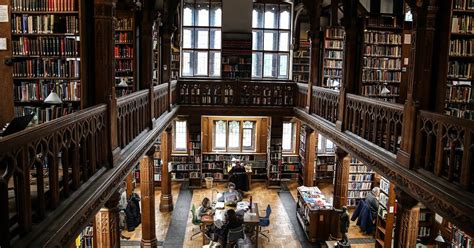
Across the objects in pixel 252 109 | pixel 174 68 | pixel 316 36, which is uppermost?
pixel 316 36

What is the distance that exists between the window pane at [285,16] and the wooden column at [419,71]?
963 centimetres

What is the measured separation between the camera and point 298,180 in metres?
14.3

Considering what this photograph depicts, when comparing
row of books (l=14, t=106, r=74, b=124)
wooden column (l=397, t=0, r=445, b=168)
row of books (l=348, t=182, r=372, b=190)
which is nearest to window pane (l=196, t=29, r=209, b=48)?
row of books (l=348, t=182, r=372, b=190)

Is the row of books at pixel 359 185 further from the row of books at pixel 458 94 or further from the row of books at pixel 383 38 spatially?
the row of books at pixel 458 94

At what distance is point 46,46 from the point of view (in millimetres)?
5711

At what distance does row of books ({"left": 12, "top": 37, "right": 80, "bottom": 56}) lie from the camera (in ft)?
18.5

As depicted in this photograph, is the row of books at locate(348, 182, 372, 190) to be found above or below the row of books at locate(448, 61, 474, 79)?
below

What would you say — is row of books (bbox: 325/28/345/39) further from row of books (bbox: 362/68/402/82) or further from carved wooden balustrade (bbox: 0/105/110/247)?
carved wooden balustrade (bbox: 0/105/110/247)

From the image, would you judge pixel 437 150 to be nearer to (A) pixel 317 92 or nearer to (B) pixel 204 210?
(A) pixel 317 92

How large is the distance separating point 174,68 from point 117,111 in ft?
28.9

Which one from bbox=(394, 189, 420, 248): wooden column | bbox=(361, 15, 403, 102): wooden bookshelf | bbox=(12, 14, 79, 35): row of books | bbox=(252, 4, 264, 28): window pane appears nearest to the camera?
bbox=(394, 189, 420, 248): wooden column

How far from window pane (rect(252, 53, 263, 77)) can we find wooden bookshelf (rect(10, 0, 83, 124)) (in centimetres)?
916

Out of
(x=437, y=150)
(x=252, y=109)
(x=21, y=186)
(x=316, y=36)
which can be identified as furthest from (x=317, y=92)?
(x=21, y=186)

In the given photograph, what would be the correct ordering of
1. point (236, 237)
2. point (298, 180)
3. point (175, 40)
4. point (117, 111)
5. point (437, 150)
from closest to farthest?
point (437, 150) → point (117, 111) → point (236, 237) → point (175, 40) → point (298, 180)
